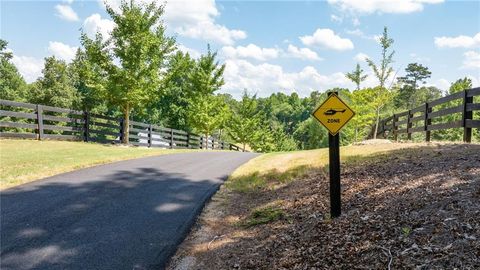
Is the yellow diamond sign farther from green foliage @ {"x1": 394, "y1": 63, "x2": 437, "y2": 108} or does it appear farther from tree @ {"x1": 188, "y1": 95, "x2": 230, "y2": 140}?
green foliage @ {"x1": 394, "y1": 63, "x2": 437, "y2": 108}

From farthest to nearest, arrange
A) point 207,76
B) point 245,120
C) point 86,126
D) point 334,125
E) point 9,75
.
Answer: point 9,75 → point 245,120 → point 207,76 → point 86,126 → point 334,125

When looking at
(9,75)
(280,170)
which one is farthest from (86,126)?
(9,75)

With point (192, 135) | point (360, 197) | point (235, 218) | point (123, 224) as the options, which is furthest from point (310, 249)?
point (192, 135)

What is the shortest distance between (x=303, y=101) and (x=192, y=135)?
11695cm

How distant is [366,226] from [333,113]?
188cm

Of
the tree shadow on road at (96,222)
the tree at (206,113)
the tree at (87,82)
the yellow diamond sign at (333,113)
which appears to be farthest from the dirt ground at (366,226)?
the tree at (206,113)

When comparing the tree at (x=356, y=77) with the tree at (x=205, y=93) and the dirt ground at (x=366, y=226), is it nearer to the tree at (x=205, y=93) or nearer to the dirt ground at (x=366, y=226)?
the tree at (x=205, y=93)

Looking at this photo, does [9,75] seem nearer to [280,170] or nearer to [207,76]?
[207,76]

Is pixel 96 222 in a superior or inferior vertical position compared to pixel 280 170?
inferior

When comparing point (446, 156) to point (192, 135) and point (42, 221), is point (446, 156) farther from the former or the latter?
point (192, 135)

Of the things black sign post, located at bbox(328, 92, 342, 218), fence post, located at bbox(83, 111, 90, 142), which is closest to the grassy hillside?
black sign post, located at bbox(328, 92, 342, 218)

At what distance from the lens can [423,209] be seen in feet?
16.6

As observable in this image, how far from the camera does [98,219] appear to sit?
6883 millimetres

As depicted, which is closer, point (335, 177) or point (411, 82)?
point (335, 177)
